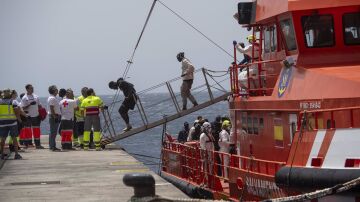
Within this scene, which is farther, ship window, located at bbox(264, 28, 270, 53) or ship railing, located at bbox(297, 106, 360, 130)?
ship window, located at bbox(264, 28, 270, 53)

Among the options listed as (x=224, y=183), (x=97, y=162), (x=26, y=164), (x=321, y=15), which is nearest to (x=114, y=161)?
(x=97, y=162)

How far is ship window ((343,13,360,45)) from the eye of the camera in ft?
40.8

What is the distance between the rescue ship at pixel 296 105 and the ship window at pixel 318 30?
15 mm

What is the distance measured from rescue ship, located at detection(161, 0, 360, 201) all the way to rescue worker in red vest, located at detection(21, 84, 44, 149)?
7.91m

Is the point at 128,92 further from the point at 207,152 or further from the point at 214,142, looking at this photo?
the point at 207,152

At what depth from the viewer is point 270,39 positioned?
45.9 feet

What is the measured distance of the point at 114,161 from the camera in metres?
18.7

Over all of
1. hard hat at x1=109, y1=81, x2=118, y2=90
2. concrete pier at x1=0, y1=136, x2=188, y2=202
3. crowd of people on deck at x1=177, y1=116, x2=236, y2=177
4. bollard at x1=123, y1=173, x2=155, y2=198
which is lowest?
concrete pier at x1=0, y1=136, x2=188, y2=202

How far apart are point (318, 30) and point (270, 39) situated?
1.58 m

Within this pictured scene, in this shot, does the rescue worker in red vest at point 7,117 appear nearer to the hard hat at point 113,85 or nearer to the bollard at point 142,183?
the hard hat at point 113,85

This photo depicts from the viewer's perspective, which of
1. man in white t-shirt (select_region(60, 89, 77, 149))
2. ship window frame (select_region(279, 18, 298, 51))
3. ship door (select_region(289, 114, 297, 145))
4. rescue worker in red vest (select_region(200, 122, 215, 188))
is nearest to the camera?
ship door (select_region(289, 114, 297, 145))

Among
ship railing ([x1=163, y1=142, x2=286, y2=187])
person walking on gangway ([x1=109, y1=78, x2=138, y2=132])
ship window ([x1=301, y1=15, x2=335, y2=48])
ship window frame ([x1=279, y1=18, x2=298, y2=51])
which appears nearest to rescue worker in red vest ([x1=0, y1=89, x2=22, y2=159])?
ship railing ([x1=163, y1=142, x2=286, y2=187])

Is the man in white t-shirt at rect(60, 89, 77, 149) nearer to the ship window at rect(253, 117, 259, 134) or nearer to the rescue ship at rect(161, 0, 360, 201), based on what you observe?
the rescue ship at rect(161, 0, 360, 201)

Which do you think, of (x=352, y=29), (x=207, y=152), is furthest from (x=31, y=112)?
(x=352, y=29)
